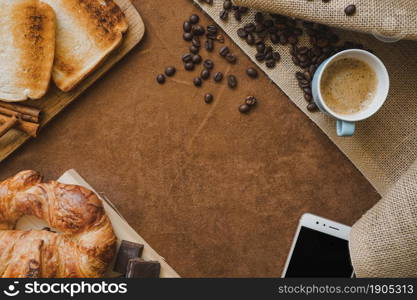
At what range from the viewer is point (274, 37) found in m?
1.41

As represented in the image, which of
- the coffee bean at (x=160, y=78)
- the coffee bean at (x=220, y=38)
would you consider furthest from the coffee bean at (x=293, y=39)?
the coffee bean at (x=160, y=78)

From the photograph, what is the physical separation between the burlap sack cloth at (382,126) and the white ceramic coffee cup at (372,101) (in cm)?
8

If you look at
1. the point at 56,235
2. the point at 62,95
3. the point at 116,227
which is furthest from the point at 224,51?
the point at 56,235

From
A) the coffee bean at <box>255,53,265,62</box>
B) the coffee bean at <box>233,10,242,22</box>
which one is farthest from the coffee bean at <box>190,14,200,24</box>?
the coffee bean at <box>255,53,265,62</box>

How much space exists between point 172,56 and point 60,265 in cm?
73

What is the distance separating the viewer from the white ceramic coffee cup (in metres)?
1.29

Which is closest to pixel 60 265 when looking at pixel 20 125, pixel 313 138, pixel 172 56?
pixel 20 125

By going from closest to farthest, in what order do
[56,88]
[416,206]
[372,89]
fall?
1. [416,206]
2. [372,89]
3. [56,88]

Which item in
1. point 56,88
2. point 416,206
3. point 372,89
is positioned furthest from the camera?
point 56,88

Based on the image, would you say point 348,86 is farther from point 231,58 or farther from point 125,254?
point 125,254

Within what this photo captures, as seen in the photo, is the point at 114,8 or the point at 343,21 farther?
the point at 114,8

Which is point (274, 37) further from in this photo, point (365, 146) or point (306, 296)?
point (306, 296)

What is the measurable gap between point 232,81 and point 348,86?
0.36m

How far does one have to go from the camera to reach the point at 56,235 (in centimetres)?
134
